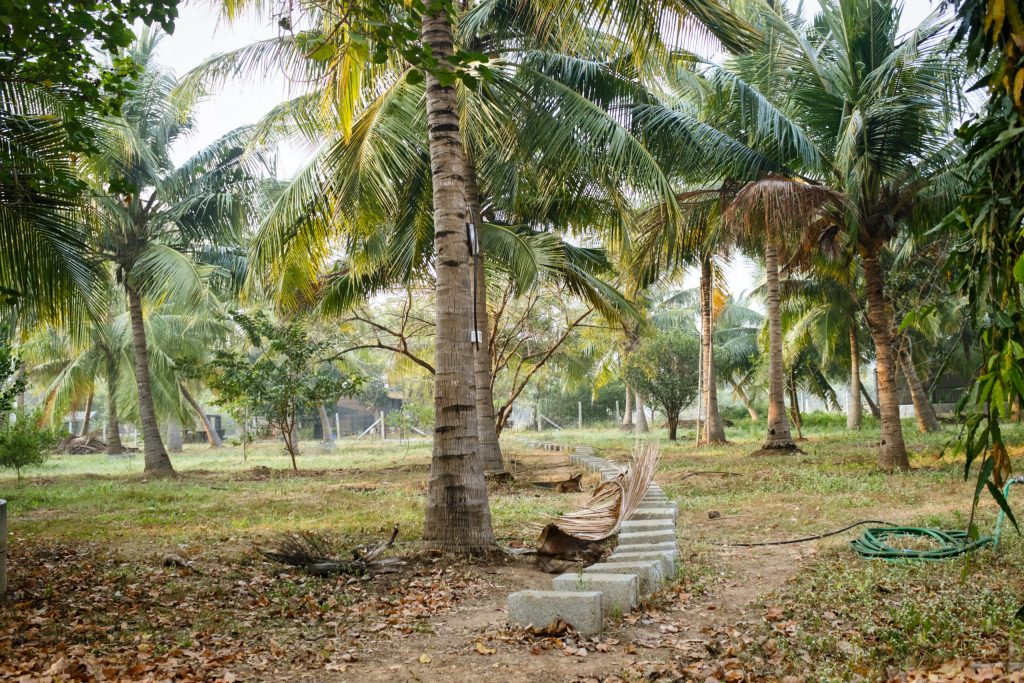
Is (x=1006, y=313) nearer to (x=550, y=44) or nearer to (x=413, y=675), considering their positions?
(x=413, y=675)

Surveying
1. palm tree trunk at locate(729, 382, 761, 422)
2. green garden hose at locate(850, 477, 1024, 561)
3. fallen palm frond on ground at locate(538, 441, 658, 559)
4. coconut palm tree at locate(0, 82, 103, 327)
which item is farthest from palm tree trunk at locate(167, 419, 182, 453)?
green garden hose at locate(850, 477, 1024, 561)

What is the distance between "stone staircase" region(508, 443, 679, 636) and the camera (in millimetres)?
4664

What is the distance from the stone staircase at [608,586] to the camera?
15.3 ft

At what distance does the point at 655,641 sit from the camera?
453 centimetres

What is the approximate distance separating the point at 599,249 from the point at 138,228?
391 inches

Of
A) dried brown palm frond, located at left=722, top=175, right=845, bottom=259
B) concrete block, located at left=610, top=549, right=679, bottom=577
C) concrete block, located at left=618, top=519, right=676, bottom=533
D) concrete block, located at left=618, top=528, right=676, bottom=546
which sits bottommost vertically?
concrete block, located at left=610, top=549, right=679, bottom=577

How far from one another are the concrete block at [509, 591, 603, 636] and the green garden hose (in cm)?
259

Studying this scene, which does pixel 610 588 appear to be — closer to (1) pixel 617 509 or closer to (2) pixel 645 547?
(2) pixel 645 547

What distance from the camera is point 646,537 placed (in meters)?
6.68

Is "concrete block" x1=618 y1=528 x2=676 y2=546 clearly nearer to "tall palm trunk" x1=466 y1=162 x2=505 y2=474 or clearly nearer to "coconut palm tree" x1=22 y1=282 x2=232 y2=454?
"tall palm trunk" x1=466 y1=162 x2=505 y2=474

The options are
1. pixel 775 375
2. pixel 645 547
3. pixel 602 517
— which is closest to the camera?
pixel 645 547

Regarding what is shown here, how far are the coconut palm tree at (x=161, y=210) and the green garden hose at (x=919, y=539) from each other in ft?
44.0

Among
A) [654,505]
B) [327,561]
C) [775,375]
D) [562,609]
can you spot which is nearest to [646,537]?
[654,505]

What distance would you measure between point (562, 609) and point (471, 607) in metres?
1.05
